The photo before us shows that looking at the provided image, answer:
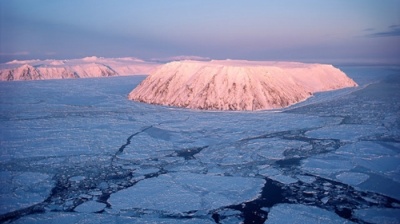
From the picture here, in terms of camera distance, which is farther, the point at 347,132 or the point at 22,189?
the point at 347,132

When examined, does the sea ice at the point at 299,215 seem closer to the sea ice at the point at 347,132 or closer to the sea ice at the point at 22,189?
the sea ice at the point at 22,189

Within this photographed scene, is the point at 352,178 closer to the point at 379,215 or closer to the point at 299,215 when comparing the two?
the point at 379,215

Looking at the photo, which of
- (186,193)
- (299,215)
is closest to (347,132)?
(299,215)

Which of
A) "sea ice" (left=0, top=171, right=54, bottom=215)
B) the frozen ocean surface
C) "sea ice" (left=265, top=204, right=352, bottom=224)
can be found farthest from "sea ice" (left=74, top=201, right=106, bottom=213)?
"sea ice" (left=265, top=204, right=352, bottom=224)

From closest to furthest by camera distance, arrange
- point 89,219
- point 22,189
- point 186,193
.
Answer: point 89,219 < point 186,193 < point 22,189

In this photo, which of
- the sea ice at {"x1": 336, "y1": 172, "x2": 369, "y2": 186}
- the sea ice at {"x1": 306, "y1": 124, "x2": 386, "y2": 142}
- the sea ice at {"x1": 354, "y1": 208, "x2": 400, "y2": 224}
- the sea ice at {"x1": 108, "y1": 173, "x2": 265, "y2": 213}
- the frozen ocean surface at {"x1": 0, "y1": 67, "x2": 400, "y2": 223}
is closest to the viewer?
the sea ice at {"x1": 354, "y1": 208, "x2": 400, "y2": 224}

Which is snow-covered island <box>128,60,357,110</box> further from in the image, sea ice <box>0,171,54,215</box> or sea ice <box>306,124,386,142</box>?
sea ice <box>0,171,54,215</box>
